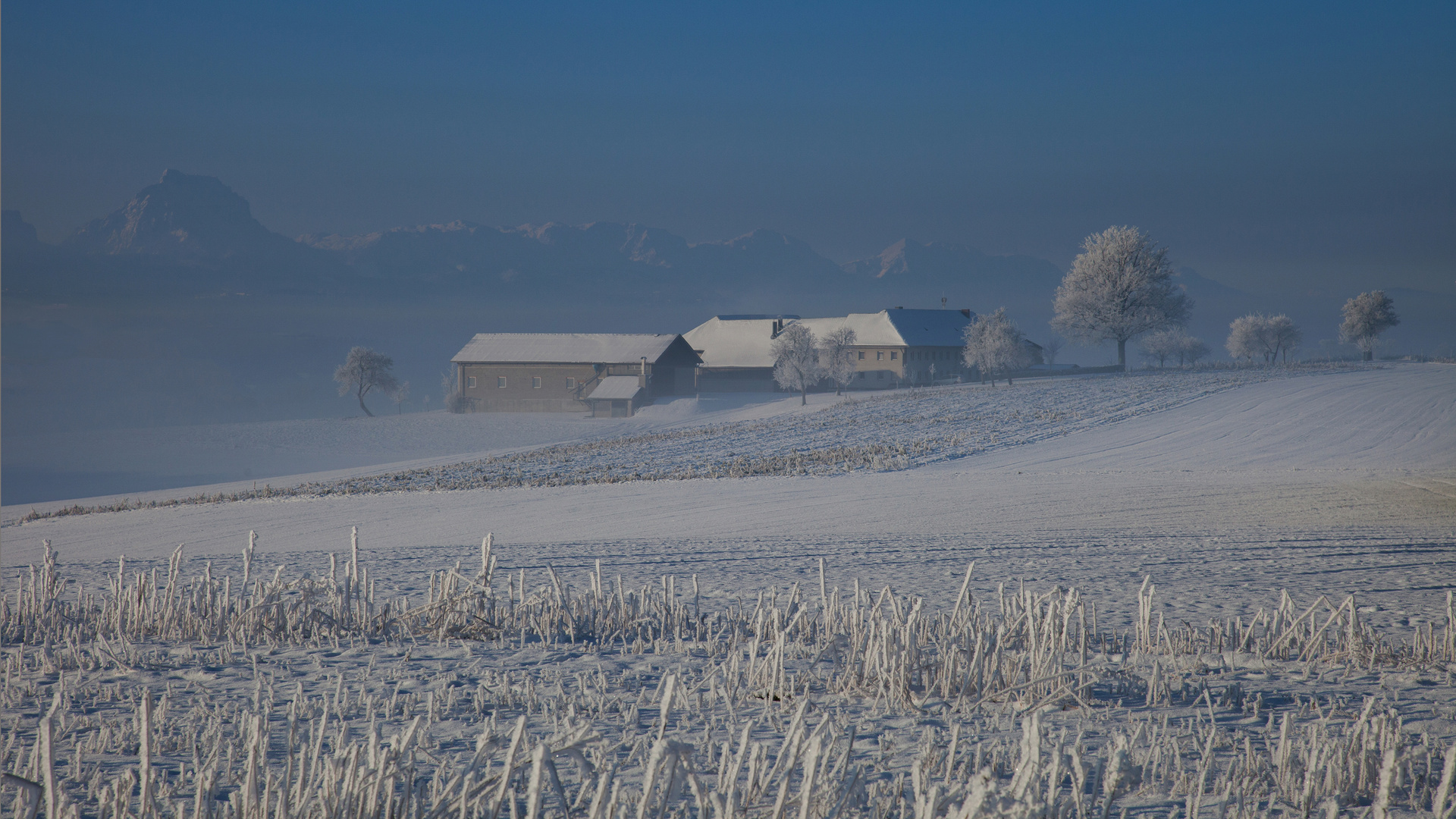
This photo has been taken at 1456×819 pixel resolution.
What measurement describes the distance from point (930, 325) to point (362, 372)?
5366 centimetres

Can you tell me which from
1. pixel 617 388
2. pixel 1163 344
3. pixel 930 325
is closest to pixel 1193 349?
pixel 1163 344

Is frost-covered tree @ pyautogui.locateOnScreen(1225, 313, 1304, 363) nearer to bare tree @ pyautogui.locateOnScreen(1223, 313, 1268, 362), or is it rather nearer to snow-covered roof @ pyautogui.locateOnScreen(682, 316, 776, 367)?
bare tree @ pyautogui.locateOnScreen(1223, 313, 1268, 362)

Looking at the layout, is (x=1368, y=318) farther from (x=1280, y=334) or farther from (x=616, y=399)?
(x=616, y=399)

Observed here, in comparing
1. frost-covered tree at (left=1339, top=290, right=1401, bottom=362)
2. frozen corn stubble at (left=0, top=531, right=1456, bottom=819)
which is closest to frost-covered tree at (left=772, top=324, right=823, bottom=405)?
frost-covered tree at (left=1339, top=290, right=1401, bottom=362)

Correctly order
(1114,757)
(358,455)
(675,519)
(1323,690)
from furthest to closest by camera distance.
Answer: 1. (358,455)
2. (675,519)
3. (1323,690)
4. (1114,757)

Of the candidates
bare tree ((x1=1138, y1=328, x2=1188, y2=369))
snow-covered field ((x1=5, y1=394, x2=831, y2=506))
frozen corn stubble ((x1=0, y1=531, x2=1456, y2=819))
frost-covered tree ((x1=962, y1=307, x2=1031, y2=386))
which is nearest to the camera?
frozen corn stubble ((x1=0, y1=531, x2=1456, y2=819))

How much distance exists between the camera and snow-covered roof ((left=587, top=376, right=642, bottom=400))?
64.9 m

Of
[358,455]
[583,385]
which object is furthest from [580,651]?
[583,385]

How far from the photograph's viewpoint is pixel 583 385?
227 ft

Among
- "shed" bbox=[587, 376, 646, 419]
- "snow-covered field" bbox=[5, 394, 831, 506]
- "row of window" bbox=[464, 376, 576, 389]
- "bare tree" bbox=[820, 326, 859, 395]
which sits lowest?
"snow-covered field" bbox=[5, 394, 831, 506]

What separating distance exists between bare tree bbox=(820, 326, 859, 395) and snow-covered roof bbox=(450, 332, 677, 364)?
43.0ft

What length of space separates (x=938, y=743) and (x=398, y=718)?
288cm

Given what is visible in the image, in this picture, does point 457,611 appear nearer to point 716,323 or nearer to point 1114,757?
point 1114,757

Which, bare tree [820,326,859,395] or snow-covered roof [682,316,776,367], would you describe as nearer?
bare tree [820,326,859,395]
